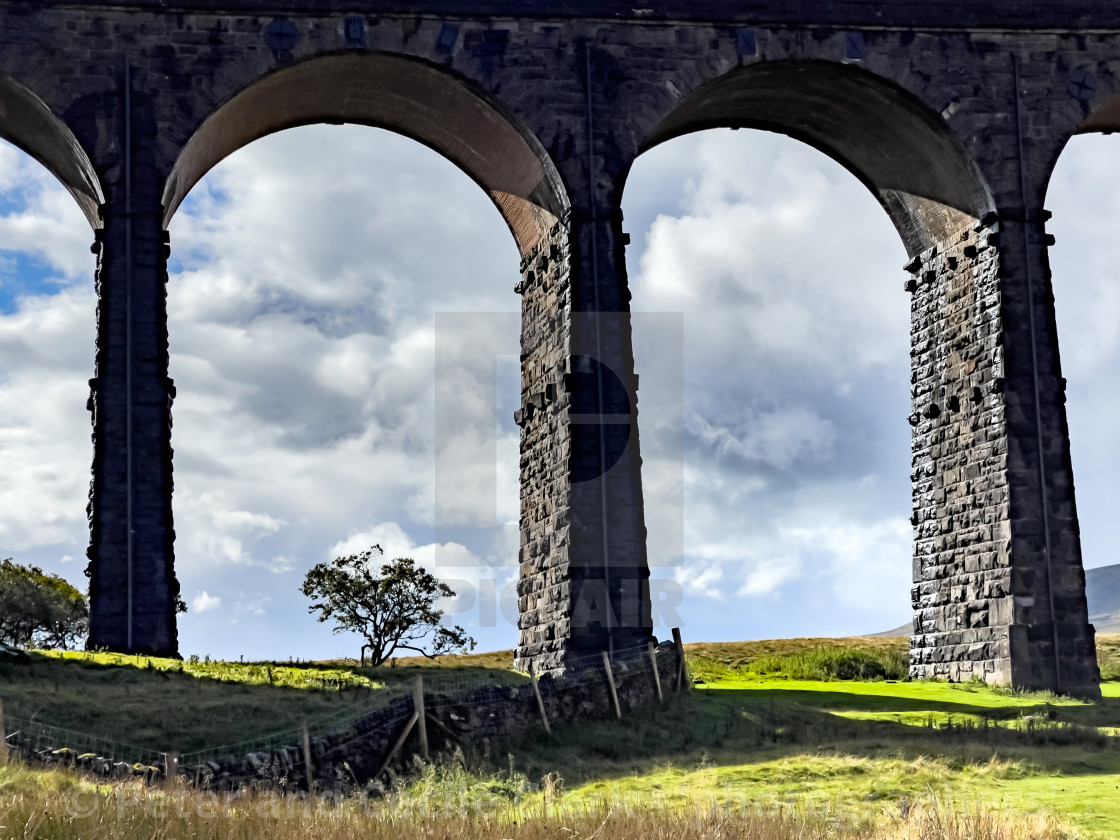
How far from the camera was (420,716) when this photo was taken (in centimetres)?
1803

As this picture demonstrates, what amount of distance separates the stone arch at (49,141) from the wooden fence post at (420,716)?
11.8m

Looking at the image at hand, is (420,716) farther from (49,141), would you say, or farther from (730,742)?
(49,141)

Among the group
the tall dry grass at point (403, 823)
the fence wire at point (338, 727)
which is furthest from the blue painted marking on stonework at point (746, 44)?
the tall dry grass at point (403, 823)

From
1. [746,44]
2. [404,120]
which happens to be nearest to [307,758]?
[404,120]

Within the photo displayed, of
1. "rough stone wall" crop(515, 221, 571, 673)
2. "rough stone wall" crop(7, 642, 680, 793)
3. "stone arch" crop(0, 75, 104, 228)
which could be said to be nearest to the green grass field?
"rough stone wall" crop(7, 642, 680, 793)

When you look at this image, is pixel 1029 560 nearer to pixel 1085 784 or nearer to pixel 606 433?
pixel 606 433

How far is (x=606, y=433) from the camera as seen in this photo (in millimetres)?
25047

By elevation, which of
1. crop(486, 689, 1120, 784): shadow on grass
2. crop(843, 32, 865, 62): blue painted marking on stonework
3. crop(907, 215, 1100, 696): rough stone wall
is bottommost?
crop(486, 689, 1120, 784): shadow on grass

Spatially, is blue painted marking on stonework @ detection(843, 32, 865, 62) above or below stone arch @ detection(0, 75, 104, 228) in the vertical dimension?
above

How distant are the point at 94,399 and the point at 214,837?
51.0 ft

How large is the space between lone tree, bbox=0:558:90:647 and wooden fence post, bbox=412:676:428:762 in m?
28.4

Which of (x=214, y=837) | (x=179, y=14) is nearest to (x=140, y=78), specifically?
(x=179, y=14)

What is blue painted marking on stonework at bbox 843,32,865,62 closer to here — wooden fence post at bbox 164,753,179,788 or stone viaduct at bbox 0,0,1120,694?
stone viaduct at bbox 0,0,1120,694

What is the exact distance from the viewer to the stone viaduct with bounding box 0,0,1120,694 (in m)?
24.5
